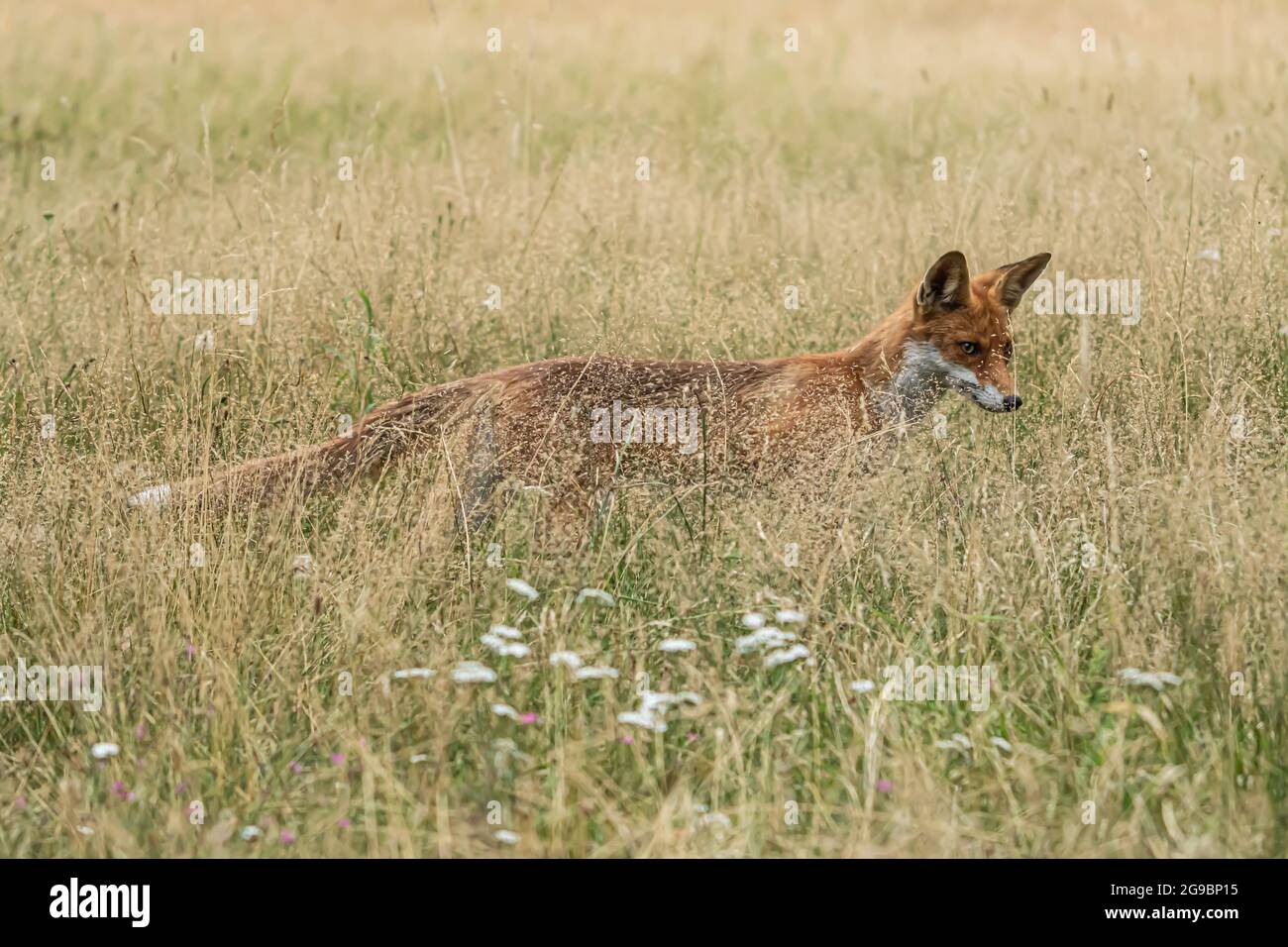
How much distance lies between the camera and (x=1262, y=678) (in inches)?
166

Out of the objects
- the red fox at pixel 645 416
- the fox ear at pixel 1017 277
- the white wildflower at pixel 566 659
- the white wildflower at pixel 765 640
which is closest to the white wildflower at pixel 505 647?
the white wildflower at pixel 566 659

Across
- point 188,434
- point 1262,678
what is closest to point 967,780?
point 1262,678

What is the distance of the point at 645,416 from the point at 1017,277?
6.13 feet

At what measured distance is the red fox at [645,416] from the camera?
5.57 meters

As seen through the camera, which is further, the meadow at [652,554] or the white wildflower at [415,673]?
the white wildflower at [415,673]

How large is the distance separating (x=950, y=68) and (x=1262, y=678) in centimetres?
1095

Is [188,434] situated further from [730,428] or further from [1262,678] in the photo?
[1262,678]

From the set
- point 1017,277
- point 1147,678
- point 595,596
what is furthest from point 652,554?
point 1017,277

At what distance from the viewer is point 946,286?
629 centimetres

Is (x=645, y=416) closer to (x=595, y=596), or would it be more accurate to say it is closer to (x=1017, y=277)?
(x=595, y=596)

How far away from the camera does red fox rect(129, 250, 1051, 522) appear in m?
5.57

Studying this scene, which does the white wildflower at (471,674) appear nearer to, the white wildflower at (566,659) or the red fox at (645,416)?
the white wildflower at (566,659)

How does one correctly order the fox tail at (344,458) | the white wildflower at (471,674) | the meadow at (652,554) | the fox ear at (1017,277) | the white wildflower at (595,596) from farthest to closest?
the fox ear at (1017,277) → the fox tail at (344,458) → the white wildflower at (595,596) → the white wildflower at (471,674) → the meadow at (652,554)

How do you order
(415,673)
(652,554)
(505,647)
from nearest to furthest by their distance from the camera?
1. (415,673)
2. (505,647)
3. (652,554)
